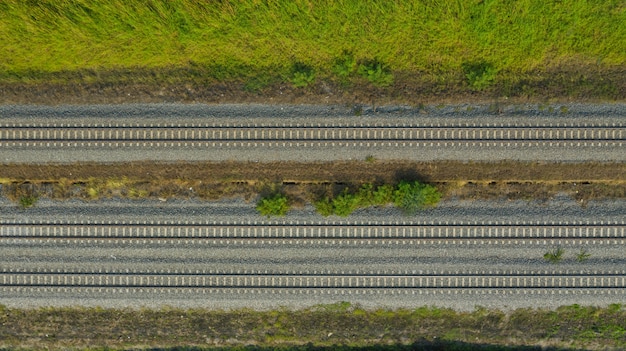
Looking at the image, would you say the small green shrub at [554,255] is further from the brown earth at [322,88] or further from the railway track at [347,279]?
the brown earth at [322,88]

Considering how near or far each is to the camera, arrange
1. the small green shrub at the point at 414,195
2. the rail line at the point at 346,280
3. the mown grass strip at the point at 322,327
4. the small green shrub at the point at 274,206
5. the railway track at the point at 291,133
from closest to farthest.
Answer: the small green shrub at the point at 414,195, the small green shrub at the point at 274,206, the railway track at the point at 291,133, the rail line at the point at 346,280, the mown grass strip at the point at 322,327

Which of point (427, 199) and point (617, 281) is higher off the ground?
point (427, 199)

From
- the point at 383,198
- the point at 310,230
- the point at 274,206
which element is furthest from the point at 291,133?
the point at 383,198

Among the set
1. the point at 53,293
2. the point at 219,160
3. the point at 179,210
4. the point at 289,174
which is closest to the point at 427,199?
the point at 289,174

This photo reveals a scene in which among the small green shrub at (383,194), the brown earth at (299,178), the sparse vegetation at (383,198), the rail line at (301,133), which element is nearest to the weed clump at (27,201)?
the brown earth at (299,178)

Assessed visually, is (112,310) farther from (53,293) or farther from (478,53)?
(478,53)
